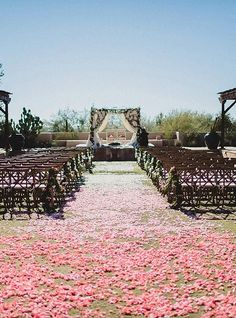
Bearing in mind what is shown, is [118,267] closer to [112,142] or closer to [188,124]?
[112,142]

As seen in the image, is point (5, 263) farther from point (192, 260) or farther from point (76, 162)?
point (76, 162)

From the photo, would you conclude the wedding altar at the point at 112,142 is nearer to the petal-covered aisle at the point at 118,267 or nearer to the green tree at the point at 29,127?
the green tree at the point at 29,127

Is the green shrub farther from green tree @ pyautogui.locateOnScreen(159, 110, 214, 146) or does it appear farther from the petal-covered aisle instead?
the petal-covered aisle

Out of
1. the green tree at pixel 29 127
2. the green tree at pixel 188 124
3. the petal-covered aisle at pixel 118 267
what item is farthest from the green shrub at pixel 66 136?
the petal-covered aisle at pixel 118 267

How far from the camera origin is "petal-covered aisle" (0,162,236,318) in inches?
170

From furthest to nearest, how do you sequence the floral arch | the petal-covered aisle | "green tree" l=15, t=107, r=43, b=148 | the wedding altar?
"green tree" l=15, t=107, r=43, b=148 → the floral arch → the wedding altar → the petal-covered aisle

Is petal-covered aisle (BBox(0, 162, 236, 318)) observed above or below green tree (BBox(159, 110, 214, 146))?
below

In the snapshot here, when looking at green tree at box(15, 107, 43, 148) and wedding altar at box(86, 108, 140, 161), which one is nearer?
wedding altar at box(86, 108, 140, 161)

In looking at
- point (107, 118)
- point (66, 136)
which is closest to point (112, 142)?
point (107, 118)

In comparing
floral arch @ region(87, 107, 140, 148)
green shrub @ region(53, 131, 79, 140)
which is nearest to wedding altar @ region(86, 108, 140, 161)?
floral arch @ region(87, 107, 140, 148)

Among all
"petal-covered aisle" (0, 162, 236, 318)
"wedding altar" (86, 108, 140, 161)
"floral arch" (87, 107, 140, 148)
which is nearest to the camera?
"petal-covered aisle" (0, 162, 236, 318)

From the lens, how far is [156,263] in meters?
5.76

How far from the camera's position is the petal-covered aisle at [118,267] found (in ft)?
14.2

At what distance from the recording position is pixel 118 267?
219 inches
